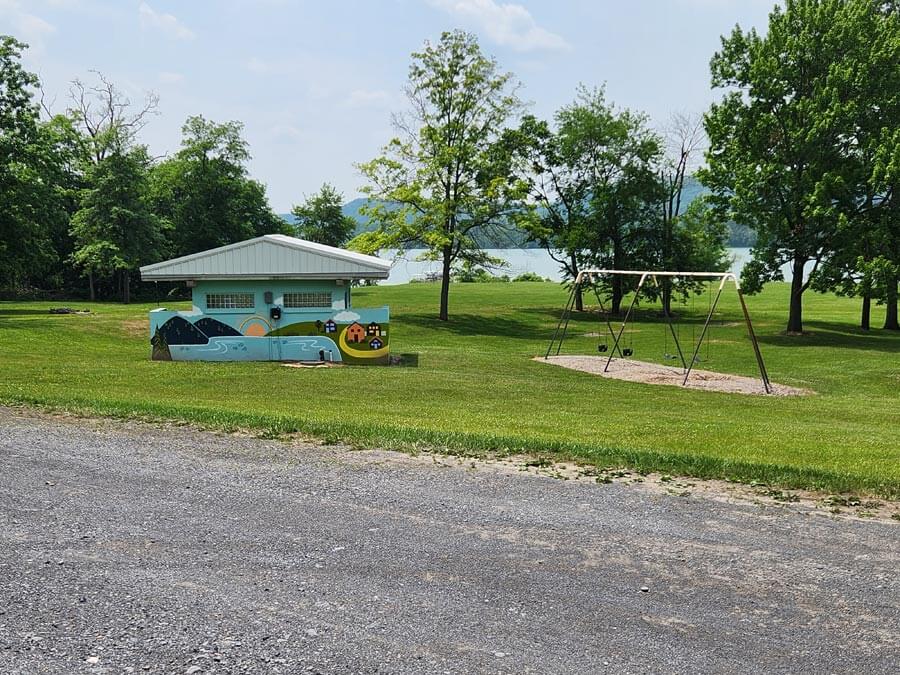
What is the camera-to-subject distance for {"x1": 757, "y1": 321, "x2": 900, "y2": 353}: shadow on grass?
1283 inches

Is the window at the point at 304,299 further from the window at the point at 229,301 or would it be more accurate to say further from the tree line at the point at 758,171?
the tree line at the point at 758,171

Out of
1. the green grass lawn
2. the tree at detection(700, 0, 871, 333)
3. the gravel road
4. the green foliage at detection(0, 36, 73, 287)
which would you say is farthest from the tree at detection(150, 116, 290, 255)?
the gravel road

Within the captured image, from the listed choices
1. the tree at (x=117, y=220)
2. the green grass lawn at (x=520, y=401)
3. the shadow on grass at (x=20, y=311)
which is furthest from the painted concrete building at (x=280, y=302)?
the tree at (x=117, y=220)

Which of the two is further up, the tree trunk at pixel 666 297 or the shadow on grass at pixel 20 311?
the tree trunk at pixel 666 297

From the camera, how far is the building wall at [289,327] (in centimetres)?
2236

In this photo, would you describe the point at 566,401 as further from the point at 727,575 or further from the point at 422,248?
the point at 422,248

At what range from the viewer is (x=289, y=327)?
22734 millimetres

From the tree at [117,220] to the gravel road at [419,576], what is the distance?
45063mm

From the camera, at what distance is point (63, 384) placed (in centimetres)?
1519

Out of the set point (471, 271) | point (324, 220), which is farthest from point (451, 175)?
point (324, 220)

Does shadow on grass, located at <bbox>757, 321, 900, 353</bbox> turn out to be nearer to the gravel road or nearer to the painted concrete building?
the painted concrete building

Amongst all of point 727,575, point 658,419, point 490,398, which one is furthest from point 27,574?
point 490,398

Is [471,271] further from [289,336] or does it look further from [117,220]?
[117,220]

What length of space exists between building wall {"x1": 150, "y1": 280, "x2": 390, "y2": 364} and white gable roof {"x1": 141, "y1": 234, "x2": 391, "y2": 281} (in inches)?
11.3
